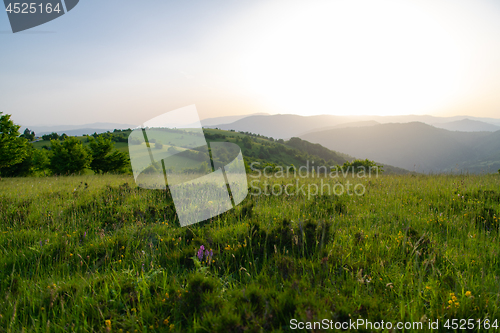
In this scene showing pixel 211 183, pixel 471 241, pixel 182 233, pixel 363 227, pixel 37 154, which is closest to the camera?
pixel 471 241

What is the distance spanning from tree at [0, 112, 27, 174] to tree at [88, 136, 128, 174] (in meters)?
7.91

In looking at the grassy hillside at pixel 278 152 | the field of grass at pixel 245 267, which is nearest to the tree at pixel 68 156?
the field of grass at pixel 245 267

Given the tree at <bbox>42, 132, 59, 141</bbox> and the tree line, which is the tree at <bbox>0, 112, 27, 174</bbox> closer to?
the tree line

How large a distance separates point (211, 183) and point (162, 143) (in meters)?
2.39

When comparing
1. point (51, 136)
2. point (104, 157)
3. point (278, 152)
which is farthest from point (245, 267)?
point (278, 152)

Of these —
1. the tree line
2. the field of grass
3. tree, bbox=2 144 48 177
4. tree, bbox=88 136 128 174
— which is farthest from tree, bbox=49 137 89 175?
the field of grass

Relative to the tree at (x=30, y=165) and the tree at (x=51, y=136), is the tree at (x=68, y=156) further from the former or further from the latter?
the tree at (x=51, y=136)

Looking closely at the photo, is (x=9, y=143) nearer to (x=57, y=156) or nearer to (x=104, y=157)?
(x=57, y=156)

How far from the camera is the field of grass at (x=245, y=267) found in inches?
70.7

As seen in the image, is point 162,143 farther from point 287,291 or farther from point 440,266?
point 440,266

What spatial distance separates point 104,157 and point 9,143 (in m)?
10.4

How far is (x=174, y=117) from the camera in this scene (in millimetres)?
4223

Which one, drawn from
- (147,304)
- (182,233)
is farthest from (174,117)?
(147,304)

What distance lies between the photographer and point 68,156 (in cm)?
3167
